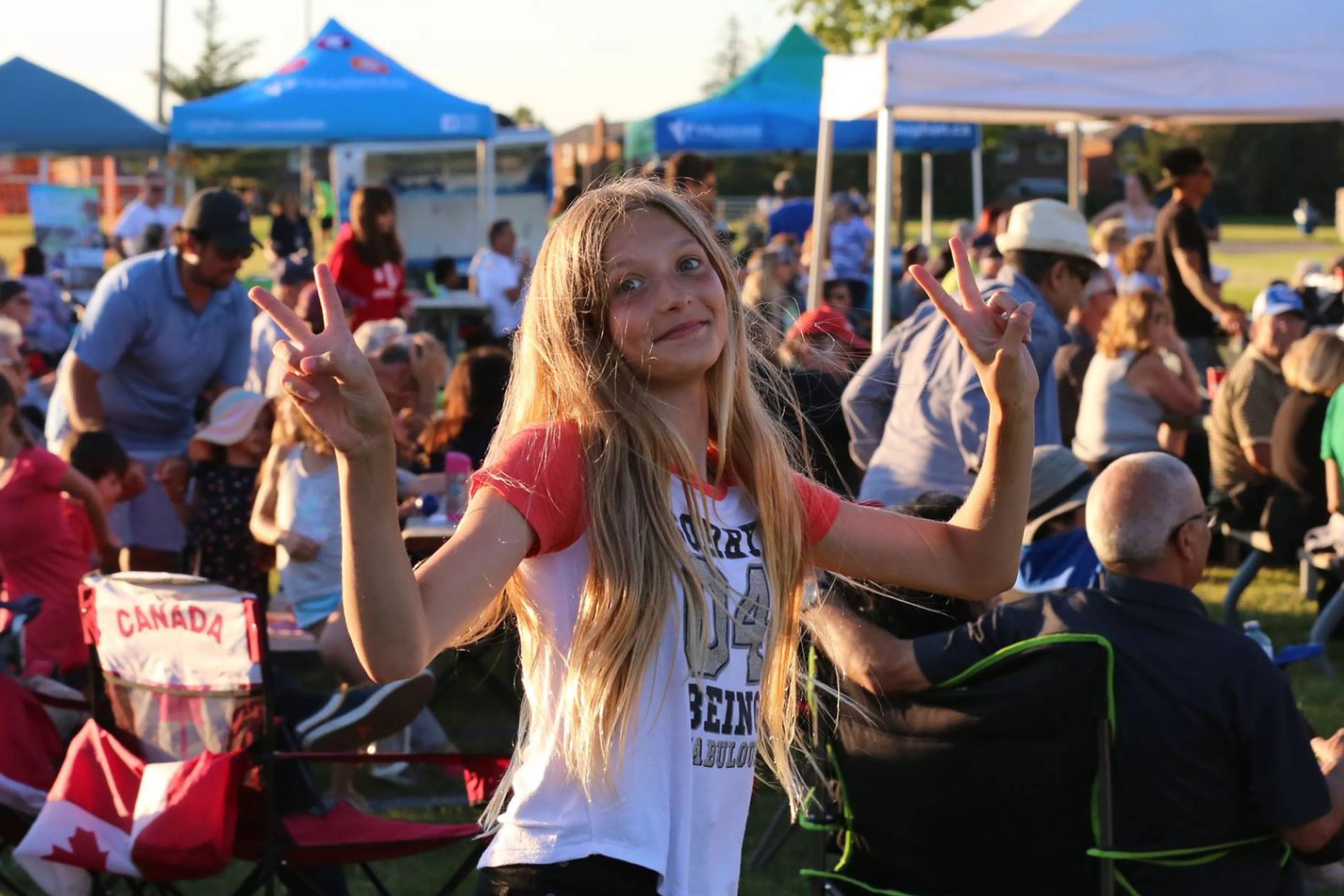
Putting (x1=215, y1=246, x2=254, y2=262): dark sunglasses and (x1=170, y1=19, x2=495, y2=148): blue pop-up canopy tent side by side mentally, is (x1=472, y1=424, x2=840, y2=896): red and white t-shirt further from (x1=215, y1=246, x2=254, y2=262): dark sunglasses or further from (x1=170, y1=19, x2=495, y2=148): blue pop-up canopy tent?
(x1=170, y1=19, x2=495, y2=148): blue pop-up canopy tent

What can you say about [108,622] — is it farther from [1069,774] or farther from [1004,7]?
[1004,7]

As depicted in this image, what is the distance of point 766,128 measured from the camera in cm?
1777

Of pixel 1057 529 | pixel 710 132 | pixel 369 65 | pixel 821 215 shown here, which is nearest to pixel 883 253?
pixel 821 215

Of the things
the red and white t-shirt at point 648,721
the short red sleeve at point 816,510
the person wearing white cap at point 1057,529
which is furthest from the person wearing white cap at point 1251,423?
the red and white t-shirt at point 648,721

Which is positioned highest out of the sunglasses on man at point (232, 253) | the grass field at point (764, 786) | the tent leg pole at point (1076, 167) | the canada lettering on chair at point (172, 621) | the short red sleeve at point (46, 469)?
the tent leg pole at point (1076, 167)

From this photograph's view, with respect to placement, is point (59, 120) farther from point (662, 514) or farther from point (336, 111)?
point (662, 514)

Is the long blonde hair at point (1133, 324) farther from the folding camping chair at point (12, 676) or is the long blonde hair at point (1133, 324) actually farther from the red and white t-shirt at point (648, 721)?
A: the red and white t-shirt at point (648, 721)

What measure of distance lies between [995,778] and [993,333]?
4.72 feet

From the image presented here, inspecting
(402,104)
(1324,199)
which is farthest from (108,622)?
(1324,199)

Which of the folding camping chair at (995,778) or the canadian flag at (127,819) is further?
the canadian flag at (127,819)

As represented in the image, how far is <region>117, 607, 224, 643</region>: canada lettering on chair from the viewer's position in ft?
12.4

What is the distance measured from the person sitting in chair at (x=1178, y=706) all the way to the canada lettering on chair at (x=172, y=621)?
1.37 m

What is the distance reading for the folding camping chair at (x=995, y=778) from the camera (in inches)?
128

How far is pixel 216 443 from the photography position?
19.3 feet
